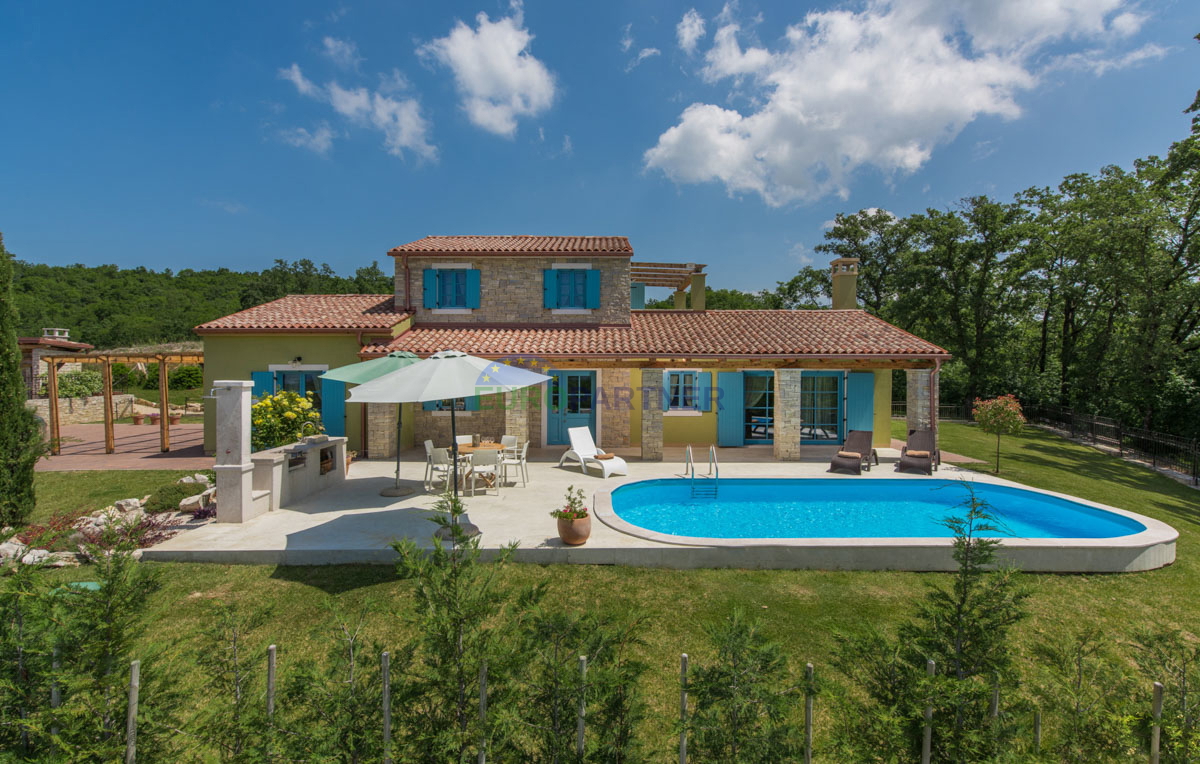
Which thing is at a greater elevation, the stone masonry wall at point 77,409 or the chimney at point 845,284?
the chimney at point 845,284

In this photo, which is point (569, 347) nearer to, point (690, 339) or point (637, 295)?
point (690, 339)

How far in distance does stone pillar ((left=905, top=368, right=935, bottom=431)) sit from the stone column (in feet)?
23.5

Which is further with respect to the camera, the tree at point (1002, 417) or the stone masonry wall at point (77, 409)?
the stone masonry wall at point (77, 409)

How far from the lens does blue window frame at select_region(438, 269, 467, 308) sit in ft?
55.3

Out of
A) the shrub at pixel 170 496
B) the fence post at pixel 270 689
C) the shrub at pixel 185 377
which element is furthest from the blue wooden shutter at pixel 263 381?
the shrub at pixel 185 377

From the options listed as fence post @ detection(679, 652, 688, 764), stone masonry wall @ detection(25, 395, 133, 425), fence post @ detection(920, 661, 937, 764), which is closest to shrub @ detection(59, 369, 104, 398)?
stone masonry wall @ detection(25, 395, 133, 425)

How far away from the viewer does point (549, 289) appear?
1670 centimetres

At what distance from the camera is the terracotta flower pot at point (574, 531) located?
6.84 m

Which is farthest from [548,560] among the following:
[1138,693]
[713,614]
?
[1138,693]

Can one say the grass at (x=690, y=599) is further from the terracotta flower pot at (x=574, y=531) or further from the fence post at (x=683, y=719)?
the fence post at (x=683, y=719)

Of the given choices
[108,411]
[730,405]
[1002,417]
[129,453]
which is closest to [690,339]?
[730,405]

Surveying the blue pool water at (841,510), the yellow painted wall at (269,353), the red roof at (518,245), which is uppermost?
the red roof at (518,245)

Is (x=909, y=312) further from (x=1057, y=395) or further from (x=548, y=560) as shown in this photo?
(x=548, y=560)

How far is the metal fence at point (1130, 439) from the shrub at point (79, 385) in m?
44.3
